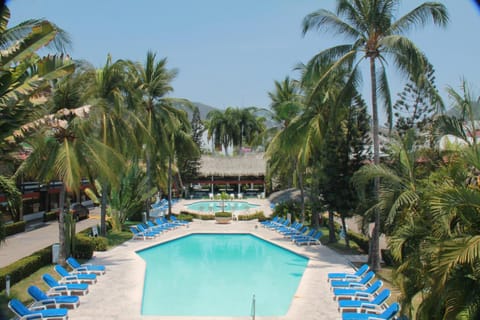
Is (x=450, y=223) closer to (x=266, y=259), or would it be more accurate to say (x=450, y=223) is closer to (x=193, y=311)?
(x=193, y=311)

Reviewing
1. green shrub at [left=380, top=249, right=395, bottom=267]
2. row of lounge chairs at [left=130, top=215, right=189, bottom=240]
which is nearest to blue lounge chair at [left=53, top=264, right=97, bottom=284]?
row of lounge chairs at [left=130, top=215, right=189, bottom=240]

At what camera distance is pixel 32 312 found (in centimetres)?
990

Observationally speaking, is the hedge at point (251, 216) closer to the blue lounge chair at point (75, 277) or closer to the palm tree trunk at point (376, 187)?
the palm tree trunk at point (376, 187)

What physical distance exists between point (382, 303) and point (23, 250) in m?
15.2

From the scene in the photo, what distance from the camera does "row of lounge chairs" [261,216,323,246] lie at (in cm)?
2075

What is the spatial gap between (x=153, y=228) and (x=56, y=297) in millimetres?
13121

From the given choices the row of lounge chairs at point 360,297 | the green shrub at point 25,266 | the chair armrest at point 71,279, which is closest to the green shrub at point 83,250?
the green shrub at point 25,266

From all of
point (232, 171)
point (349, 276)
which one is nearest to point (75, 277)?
point (349, 276)

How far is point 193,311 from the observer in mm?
12133

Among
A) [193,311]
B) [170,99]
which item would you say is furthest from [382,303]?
[170,99]

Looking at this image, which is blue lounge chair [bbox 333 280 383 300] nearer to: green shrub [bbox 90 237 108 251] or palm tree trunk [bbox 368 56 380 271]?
palm tree trunk [bbox 368 56 380 271]

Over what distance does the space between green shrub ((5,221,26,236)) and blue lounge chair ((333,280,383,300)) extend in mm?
17725

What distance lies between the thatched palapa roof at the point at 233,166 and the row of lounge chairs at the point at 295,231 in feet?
71.7

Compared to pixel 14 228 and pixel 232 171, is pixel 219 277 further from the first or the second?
pixel 232 171
